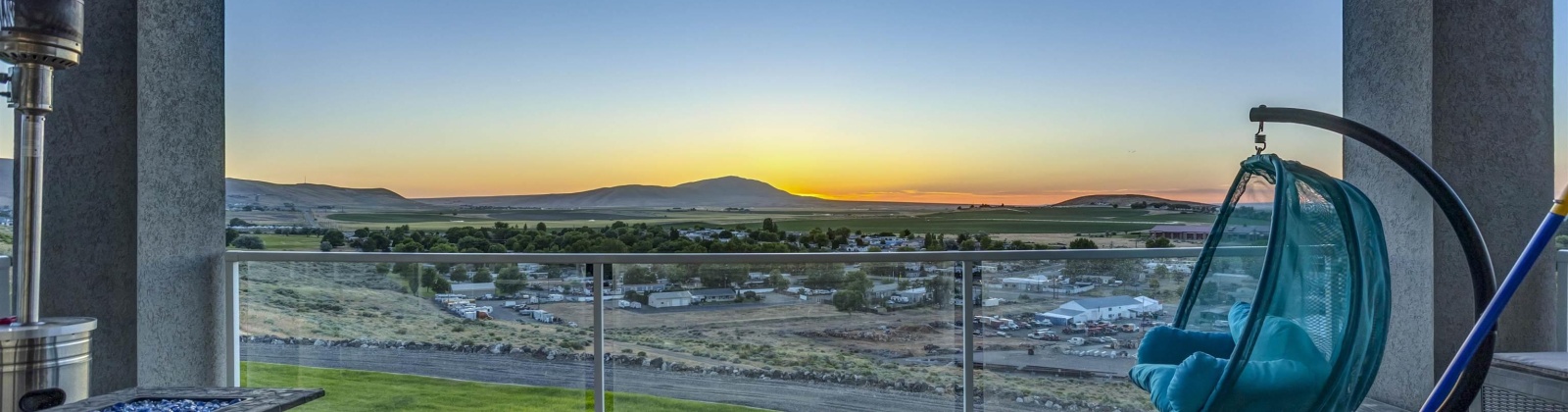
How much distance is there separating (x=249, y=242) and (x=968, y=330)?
12.8 ft

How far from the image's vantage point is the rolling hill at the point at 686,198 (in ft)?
18.4

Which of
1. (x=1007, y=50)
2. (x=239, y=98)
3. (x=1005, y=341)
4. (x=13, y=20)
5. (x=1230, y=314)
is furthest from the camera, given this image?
(x=1007, y=50)

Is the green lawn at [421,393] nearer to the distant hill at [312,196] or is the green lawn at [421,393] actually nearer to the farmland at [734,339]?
the farmland at [734,339]

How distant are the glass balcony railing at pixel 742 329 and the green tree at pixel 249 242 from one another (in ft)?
3.46

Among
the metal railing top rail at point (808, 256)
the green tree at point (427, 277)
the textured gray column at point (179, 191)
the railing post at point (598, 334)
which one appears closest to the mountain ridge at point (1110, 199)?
the metal railing top rail at point (808, 256)

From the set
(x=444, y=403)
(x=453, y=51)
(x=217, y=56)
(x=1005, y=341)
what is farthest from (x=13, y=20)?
(x=1005, y=341)

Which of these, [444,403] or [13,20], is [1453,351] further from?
[13,20]

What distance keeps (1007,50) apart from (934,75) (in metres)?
0.48

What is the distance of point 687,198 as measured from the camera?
5699mm

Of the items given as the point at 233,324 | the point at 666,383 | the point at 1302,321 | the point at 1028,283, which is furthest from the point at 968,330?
the point at 233,324

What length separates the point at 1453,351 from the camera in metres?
3.54

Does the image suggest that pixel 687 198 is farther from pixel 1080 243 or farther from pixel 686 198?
pixel 1080 243

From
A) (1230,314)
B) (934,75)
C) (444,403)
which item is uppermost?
(934,75)

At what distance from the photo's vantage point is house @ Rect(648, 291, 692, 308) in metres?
3.60
